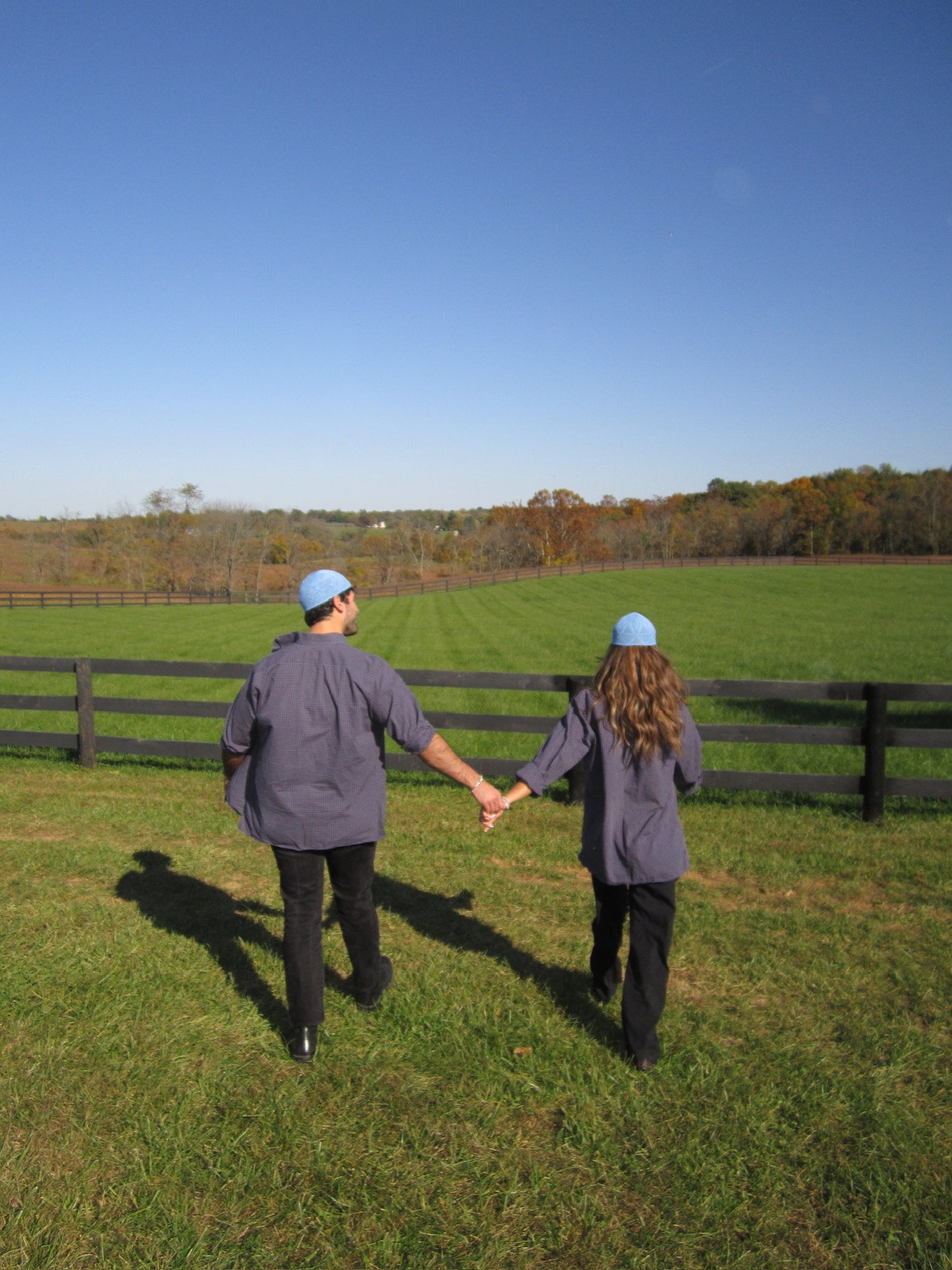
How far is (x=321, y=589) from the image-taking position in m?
3.48

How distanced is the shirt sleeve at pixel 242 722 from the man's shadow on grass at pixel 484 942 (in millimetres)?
1835

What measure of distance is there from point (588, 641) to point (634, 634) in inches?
881

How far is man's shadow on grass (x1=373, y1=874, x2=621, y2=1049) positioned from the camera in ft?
12.7

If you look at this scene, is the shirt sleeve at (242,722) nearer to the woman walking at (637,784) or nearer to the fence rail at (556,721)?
the woman walking at (637,784)

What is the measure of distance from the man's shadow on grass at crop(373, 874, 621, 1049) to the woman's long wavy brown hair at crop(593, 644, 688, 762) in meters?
1.31

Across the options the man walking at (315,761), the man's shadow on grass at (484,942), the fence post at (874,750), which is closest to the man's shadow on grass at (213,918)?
the man walking at (315,761)

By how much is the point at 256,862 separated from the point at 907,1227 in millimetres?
4448

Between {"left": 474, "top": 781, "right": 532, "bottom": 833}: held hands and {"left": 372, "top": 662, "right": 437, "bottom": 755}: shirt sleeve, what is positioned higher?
{"left": 372, "top": 662, "right": 437, "bottom": 755}: shirt sleeve

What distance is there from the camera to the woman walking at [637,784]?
3.38m

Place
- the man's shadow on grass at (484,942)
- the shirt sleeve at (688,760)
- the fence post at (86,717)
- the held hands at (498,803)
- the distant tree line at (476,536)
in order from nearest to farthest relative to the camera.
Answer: the shirt sleeve at (688,760) < the held hands at (498,803) < the man's shadow on grass at (484,942) < the fence post at (86,717) < the distant tree line at (476,536)

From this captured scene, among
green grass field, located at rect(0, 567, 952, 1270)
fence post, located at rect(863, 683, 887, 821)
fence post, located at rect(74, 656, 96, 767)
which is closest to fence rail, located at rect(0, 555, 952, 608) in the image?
fence post, located at rect(74, 656, 96, 767)

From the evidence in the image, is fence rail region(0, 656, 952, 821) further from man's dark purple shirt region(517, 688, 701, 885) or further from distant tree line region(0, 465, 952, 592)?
distant tree line region(0, 465, 952, 592)

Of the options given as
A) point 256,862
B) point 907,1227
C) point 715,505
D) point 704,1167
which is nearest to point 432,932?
point 256,862

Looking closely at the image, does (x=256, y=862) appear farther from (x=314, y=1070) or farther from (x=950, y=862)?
(x=950, y=862)
